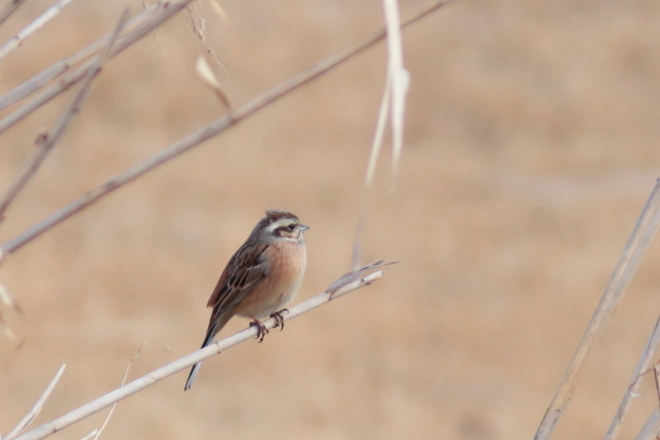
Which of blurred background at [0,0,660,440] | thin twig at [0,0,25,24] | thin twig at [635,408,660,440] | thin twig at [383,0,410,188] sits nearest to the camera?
thin twig at [383,0,410,188]

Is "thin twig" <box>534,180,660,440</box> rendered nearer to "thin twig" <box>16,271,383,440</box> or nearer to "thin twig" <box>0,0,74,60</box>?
"thin twig" <box>16,271,383,440</box>

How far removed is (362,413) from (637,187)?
467 cm

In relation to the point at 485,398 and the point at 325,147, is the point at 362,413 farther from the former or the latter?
the point at 325,147

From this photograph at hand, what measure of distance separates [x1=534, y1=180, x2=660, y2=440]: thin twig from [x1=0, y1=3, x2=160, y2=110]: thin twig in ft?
4.83

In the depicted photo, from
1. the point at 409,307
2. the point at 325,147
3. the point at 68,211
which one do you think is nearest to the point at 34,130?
the point at 325,147

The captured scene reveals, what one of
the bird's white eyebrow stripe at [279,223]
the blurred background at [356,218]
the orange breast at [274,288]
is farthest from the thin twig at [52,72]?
the blurred background at [356,218]

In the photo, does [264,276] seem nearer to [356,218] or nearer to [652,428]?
[652,428]

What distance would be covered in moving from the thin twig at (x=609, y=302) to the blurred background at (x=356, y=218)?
277 inches

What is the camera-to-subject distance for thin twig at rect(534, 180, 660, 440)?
2592 millimetres

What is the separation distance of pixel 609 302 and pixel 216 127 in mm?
1498

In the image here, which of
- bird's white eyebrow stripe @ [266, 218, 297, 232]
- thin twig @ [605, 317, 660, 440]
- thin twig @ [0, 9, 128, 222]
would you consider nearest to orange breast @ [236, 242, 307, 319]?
bird's white eyebrow stripe @ [266, 218, 297, 232]

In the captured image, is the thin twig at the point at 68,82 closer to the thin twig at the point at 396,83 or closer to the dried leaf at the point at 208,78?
the dried leaf at the point at 208,78

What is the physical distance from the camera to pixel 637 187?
38.2 feet

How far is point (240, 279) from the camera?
472cm
